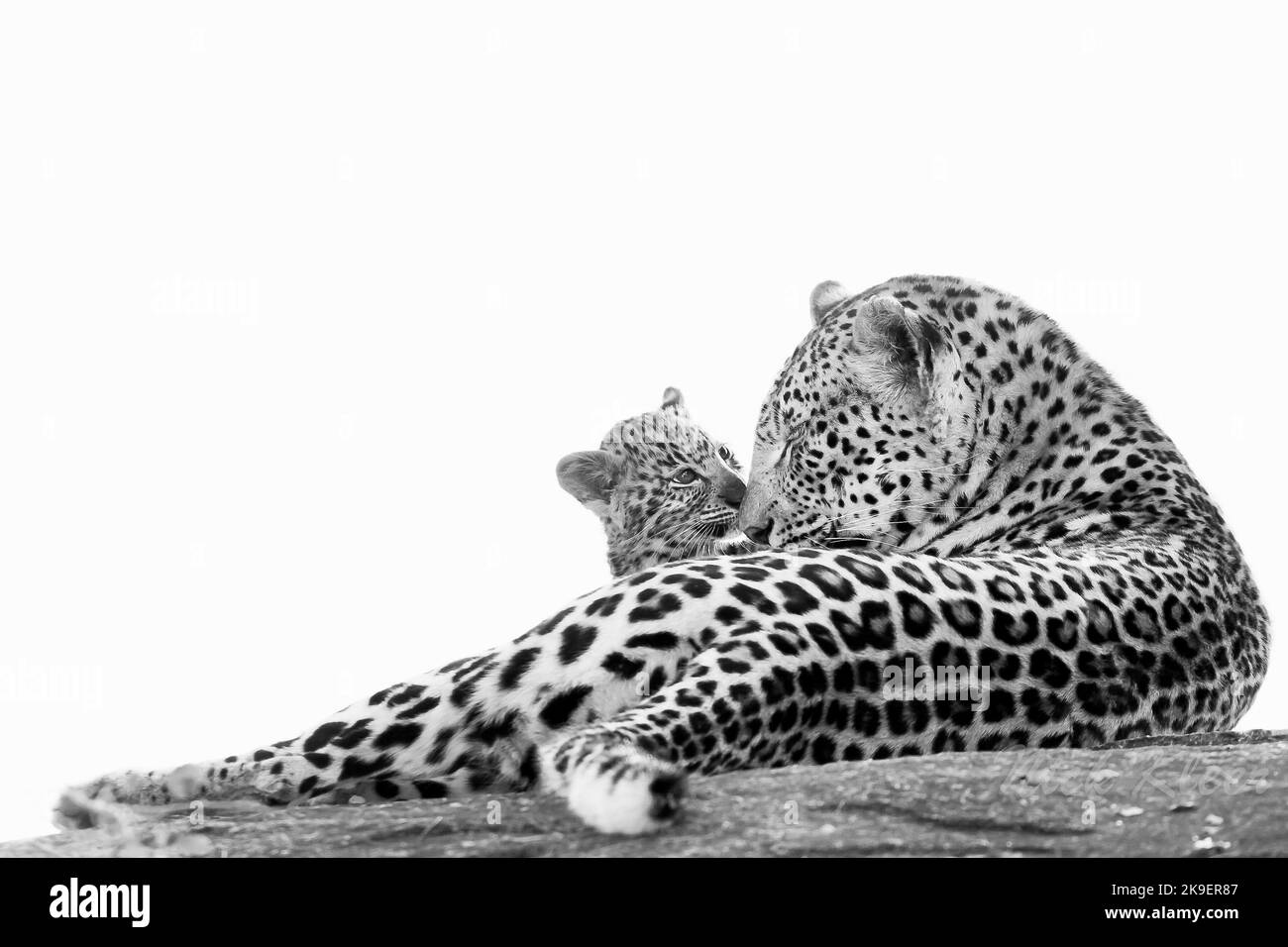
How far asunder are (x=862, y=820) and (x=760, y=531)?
393 cm

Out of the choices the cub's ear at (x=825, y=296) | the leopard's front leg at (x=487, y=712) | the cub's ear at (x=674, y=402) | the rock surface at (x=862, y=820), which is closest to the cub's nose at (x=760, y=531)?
the cub's ear at (x=825, y=296)

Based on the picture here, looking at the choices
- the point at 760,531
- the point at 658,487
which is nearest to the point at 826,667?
the point at 760,531

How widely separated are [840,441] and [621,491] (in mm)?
2808

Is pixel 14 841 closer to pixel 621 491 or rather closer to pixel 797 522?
pixel 797 522

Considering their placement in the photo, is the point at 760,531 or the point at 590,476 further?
the point at 590,476

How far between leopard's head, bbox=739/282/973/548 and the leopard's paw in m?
3.66

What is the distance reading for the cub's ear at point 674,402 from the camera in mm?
11495

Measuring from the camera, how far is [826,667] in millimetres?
5594

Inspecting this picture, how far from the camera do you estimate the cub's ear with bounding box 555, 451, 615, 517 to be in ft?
35.9

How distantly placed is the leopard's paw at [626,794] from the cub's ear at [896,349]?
12.5ft

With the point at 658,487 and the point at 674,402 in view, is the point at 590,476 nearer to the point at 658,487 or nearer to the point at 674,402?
the point at 658,487

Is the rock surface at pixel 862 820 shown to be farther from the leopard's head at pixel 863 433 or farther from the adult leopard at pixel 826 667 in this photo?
the leopard's head at pixel 863 433

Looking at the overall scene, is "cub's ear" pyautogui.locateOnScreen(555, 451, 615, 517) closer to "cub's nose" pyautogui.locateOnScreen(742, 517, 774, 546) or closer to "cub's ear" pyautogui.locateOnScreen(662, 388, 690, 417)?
"cub's ear" pyautogui.locateOnScreen(662, 388, 690, 417)

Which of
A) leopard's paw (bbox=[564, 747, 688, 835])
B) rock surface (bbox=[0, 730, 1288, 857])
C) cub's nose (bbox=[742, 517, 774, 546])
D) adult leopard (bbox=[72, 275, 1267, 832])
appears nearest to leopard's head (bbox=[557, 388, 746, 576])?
cub's nose (bbox=[742, 517, 774, 546])
